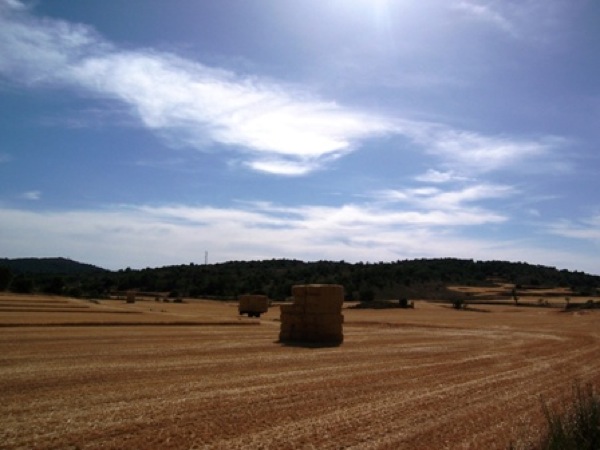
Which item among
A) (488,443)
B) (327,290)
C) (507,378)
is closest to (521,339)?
(327,290)

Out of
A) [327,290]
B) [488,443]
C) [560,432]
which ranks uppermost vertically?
[327,290]

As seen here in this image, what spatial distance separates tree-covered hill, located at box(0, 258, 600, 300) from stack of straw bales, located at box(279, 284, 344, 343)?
64.2m

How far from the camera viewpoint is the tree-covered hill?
96625mm

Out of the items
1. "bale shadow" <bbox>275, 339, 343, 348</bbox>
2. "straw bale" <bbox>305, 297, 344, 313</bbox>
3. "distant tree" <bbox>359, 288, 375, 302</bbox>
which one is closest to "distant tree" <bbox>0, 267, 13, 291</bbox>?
"distant tree" <bbox>359, 288, 375, 302</bbox>

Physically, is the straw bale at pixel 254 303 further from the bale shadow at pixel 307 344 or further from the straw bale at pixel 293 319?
the bale shadow at pixel 307 344

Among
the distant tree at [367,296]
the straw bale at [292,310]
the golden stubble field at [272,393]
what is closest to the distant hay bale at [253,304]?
the straw bale at [292,310]

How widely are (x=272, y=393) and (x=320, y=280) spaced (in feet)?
335

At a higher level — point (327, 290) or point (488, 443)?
point (327, 290)

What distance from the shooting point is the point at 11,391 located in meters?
11.4

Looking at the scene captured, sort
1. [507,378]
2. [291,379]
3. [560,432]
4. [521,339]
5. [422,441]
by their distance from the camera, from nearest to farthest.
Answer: [560,432], [422,441], [291,379], [507,378], [521,339]

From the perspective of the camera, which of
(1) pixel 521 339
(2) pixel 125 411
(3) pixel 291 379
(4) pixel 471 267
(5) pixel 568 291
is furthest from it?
(4) pixel 471 267

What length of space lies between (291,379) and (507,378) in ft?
18.3

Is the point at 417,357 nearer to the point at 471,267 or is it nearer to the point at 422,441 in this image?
the point at 422,441

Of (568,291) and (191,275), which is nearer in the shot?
(568,291)
